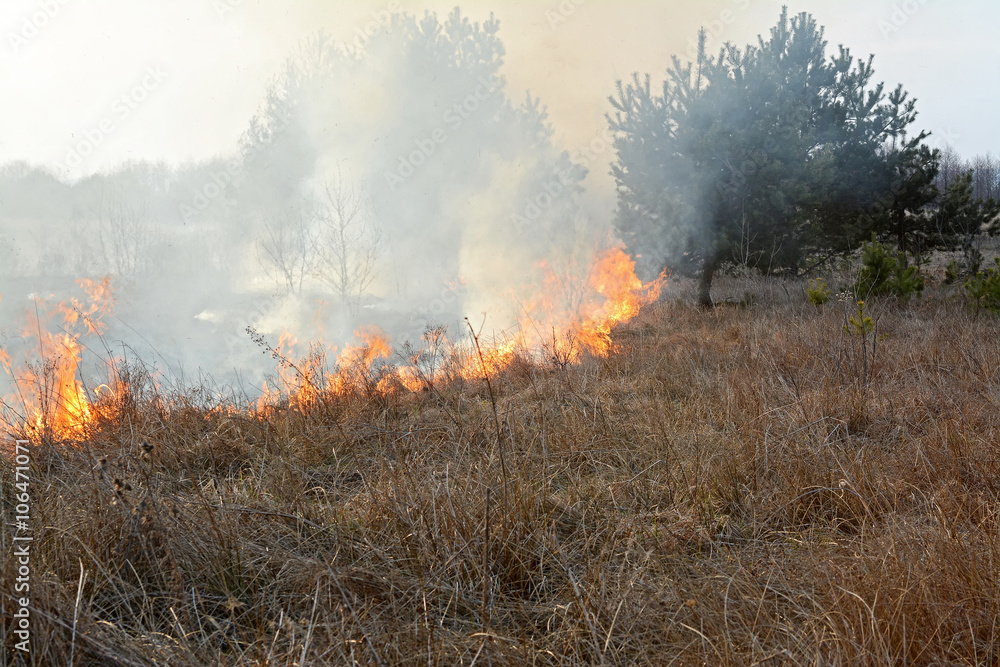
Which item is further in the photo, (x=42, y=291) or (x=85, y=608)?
(x=42, y=291)

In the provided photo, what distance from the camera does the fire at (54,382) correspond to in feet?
13.6

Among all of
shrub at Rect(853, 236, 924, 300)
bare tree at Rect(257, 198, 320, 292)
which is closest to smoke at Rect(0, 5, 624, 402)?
bare tree at Rect(257, 198, 320, 292)

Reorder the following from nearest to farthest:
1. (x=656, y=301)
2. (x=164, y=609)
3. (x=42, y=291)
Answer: (x=164, y=609)
(x=656, y=301)
(x=42, y=291)

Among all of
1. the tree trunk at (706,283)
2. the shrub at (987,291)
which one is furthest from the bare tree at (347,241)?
the shrub at (987,291)

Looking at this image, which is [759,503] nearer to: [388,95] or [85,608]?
[85,608]


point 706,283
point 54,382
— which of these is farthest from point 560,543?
point 706,283

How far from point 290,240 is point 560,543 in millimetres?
18881

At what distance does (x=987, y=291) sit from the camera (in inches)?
331

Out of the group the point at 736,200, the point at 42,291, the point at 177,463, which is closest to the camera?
the point at 177,463

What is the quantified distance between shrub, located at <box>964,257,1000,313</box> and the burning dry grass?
466cm

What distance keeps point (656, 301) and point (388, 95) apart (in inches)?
386

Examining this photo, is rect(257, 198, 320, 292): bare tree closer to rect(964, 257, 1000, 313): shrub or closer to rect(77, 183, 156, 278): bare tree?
rect(77, 183, 156, 278): bare tree

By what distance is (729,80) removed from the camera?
12.0 metres

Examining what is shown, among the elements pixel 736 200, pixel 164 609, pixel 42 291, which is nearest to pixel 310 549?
pixel 164 609
